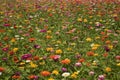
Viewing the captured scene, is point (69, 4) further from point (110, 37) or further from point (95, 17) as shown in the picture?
point (110, 37)

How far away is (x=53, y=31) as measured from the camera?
644 cm

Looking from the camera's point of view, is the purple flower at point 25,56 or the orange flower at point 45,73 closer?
the orange flower at point 45,73

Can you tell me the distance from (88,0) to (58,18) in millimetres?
2703

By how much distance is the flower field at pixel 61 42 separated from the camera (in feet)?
14.3

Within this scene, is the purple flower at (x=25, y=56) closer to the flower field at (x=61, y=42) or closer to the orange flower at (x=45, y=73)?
the flower field at (x=61, y=42)

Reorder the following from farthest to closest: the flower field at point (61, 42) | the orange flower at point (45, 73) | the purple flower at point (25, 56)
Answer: the purple flower at point (25, 56)
the flower field at point (61, 42)
the orange flower at point (45, 73)

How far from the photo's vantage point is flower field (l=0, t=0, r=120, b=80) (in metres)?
4.36

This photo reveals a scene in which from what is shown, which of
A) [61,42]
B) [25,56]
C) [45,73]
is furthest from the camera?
[61,42]

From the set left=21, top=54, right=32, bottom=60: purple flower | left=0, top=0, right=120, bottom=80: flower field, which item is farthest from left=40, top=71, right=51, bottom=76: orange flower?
left=21, top=54, right=32, bottom=60: purple flower

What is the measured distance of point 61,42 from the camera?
5652mm

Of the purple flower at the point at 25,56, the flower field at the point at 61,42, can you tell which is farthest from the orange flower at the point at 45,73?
the purple flower at the point at 25,56

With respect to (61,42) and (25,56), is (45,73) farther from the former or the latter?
(61,42)

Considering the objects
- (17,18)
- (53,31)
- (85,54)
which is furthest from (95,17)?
(85,54)

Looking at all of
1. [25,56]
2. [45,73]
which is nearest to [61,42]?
[25,56]
